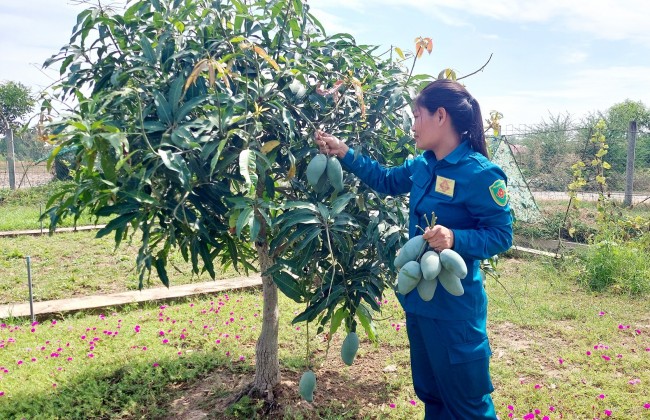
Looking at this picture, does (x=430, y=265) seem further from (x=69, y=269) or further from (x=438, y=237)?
(x=69, y=269)

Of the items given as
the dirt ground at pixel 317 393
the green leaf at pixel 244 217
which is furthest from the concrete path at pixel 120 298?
the green leaf at pixel 244 217

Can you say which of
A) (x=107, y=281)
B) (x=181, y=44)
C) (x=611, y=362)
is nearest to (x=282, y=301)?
(x=107, y=281)

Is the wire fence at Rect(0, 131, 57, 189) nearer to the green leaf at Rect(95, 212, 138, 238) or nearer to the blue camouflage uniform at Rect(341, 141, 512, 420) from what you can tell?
the green leaf at Rect(95, 212, 138, 238)

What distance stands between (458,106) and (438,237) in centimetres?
47

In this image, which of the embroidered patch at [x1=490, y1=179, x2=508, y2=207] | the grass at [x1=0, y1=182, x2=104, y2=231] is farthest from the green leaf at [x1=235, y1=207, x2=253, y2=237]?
the grass at [x1=0, y1=182, x2=104, y2=231]

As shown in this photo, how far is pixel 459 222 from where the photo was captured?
1751mm

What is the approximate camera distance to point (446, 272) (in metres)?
1.53

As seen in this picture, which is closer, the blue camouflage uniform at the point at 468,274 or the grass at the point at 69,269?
the blue camouflage uniform at the point at 468,274

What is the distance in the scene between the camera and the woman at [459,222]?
1.69 metres

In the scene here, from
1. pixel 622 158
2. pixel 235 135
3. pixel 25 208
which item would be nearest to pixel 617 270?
pixel 622 158

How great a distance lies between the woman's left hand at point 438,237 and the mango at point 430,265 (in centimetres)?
4

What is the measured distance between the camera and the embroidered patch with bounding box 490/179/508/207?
1.68 metres

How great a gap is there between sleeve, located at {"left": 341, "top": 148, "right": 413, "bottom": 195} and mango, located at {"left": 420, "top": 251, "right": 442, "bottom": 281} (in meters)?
0.54

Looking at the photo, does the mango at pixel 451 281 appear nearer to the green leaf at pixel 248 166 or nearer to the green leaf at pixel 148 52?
the green leaf at pixel 248 166
